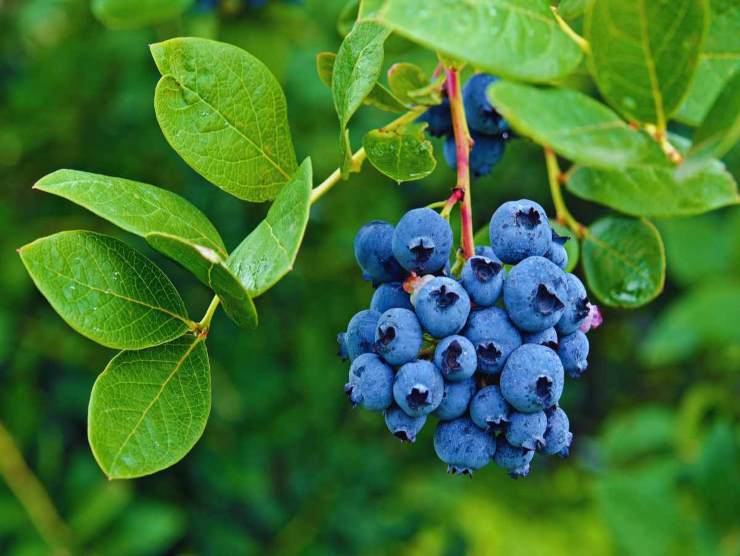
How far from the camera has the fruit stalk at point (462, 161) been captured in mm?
847

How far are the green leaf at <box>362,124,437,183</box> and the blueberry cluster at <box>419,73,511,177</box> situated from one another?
0.19 meters

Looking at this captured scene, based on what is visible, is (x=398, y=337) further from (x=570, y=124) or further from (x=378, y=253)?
(x=570, y=124)

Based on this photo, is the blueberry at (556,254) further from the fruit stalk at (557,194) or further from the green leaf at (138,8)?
the green leaf at (138,8)

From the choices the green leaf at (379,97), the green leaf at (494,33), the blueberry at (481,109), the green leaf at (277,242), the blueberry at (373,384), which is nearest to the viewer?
the green leaf at (494,33)

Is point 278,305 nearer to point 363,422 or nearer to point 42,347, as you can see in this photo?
point 363,422

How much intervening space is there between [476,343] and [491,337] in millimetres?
16

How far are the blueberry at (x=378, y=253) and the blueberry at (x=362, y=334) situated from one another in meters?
0.05

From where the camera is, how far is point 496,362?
0.82 meters

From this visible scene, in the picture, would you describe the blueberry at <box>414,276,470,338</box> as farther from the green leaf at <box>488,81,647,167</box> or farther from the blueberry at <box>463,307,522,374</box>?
the green leaf at <box>488,81,647,167</box>

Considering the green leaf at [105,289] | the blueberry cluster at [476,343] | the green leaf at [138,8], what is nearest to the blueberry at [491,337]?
the blueberry cluster at [476,343]

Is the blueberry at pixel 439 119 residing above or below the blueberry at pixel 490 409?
above

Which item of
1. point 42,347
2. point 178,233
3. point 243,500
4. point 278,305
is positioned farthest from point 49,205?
point 178,233

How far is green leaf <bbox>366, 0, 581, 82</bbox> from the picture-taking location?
60 centimetres

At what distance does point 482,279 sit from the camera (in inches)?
32.2
